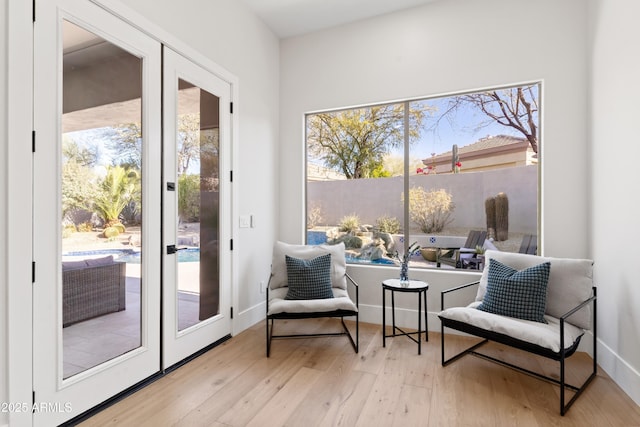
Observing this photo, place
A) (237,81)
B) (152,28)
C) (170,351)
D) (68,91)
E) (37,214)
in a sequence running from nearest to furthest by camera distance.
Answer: (37,214) → (68,91) → (152,28) → (170,351) → (237,81)

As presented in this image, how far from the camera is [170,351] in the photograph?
8.30 feet

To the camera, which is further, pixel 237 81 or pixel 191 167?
pixel 237 81

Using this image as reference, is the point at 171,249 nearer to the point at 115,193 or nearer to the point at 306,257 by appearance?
the point at 115,193

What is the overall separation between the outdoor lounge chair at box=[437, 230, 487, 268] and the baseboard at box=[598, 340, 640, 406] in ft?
3.87

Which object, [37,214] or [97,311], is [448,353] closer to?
[97,311]

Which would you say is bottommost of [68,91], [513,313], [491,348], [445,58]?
[491,348]

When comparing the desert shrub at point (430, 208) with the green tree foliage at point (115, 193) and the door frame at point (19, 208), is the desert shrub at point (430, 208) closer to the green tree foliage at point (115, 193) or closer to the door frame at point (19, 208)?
the green tree foliage at point (115, 193)

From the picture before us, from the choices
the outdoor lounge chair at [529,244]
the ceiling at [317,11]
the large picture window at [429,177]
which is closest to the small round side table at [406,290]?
the large picture window at [429,177]

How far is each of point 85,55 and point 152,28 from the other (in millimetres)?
568

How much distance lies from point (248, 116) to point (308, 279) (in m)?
1.78

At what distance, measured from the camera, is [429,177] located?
11.4 feet

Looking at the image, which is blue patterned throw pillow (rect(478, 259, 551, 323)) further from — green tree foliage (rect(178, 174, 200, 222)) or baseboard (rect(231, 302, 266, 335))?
green tree foliage (rect(178, 174, 200, 222))

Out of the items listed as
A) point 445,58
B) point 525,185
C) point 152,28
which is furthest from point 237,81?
point 525,185

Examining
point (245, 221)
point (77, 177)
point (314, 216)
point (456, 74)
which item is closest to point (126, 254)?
point (77, 177)
